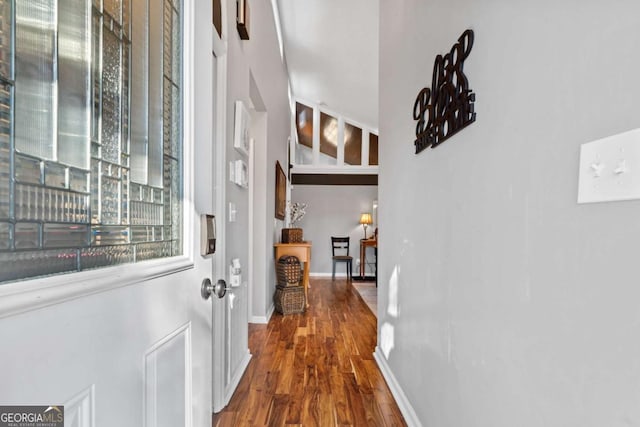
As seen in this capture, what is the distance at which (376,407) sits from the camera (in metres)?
1.93

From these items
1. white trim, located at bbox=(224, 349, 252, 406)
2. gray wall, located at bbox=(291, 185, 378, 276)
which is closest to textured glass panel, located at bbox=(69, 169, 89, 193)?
white trim, located at bbox=(224, 349, 252, 406)

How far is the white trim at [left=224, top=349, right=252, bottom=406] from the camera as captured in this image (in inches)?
78.5

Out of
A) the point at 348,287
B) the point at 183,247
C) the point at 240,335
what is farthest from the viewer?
the point at 348,287

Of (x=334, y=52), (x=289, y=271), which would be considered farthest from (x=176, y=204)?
(x=334, y=52)

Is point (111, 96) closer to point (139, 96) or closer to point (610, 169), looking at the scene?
point (139, 96)

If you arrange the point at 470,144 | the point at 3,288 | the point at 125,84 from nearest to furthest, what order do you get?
1. the point at 3,288
2. the point at 125,84
3. the point at 470,144

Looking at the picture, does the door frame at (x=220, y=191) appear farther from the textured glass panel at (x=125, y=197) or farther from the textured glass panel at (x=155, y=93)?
the textured glass panel at (x=125, y=197)

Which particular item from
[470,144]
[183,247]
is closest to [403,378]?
[470,144]

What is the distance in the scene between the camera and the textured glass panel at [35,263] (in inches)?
16.1

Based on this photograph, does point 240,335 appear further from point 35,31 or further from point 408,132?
point 35,31

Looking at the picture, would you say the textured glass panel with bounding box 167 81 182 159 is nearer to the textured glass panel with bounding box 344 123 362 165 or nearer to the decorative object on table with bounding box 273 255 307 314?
the decorative object on table with bounding box 273 255 307 314

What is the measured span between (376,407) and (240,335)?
3.51 feet

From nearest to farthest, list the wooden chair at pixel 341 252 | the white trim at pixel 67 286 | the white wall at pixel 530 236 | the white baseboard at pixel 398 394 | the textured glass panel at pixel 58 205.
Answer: the white trim at pixel 67 286 < the textured glass panel at pixel 58 205 < the white wall at pixel 530 236 < the white baseboard at pixel 398 394 < the wooden chair at pixel 341 252

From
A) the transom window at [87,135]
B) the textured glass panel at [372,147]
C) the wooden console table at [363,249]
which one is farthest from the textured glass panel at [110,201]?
the textured glass panel at [372,147]
